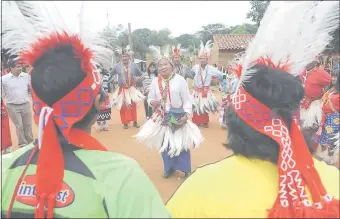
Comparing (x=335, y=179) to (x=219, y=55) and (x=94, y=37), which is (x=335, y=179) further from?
(x=219, y=55)

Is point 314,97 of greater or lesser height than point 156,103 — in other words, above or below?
below

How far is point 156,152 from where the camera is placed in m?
7.20

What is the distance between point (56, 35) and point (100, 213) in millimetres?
753

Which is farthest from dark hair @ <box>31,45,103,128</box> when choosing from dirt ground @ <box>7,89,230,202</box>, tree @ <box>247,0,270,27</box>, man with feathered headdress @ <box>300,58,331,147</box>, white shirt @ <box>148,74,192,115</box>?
man with feathered headdress @ <box>300,58,331,147</box>

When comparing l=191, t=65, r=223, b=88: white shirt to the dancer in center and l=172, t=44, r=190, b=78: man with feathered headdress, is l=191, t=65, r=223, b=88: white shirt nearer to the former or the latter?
l=172, t=44, r=190, b=78: man with feathered headdress

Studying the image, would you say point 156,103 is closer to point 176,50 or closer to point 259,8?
point 176,50

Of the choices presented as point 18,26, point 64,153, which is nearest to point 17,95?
point 18,26

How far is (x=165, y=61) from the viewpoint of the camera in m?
5.38

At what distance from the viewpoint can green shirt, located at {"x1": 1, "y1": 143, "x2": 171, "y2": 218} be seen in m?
1.43

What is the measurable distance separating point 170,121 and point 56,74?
3.93 meters

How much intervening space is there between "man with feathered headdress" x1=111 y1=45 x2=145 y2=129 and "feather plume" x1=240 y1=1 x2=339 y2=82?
7477 mm

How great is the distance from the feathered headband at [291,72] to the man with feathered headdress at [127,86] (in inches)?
295

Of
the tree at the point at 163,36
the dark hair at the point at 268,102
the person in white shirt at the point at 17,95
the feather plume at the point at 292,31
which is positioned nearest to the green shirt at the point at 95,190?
the dark hair at the point at 268,102

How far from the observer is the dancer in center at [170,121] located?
533 centimetres
